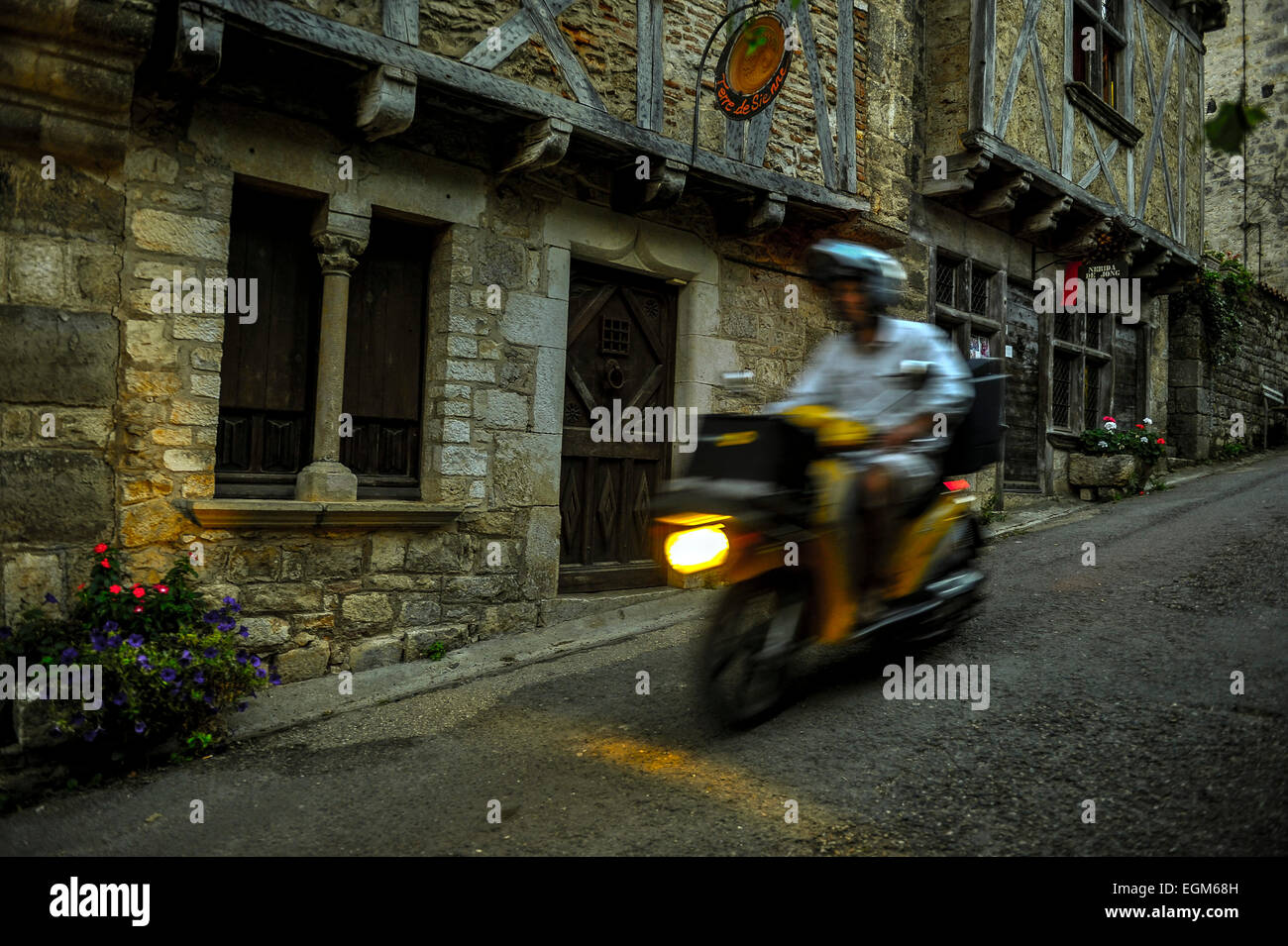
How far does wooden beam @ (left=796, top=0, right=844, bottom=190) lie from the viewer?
6.72m

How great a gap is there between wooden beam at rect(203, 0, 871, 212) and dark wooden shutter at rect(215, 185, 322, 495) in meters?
0.93

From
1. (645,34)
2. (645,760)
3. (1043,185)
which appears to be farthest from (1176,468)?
(645,760)

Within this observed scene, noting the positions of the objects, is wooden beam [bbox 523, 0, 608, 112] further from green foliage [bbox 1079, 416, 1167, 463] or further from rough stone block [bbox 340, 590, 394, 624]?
green foliage [bbox 1079, 416, 1167, 463]

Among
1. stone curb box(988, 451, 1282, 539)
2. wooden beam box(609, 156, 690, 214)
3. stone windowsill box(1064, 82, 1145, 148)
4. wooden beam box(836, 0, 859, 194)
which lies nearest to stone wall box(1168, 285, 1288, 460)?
stone curb box(988, 451, 1282, 539)

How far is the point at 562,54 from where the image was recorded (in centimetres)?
541

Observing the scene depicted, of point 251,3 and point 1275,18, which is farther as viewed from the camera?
point 1275,18

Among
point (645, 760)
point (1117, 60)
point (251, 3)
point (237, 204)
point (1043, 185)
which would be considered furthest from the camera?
point (1117, 60)

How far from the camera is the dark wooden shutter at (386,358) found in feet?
17.5

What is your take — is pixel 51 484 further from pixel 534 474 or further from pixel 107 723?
pixel 534 474

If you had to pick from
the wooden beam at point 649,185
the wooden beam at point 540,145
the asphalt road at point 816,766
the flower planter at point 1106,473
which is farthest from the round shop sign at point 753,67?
the flower planter at point 1106,473

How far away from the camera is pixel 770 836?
2609 mm

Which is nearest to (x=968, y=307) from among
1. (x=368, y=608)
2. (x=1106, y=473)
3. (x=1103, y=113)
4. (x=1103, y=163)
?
(x=1106, y=473)

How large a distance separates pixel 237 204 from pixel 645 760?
3.68 m

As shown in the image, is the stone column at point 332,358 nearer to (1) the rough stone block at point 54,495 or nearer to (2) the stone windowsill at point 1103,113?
(1) the rough stone block at point 54,495
